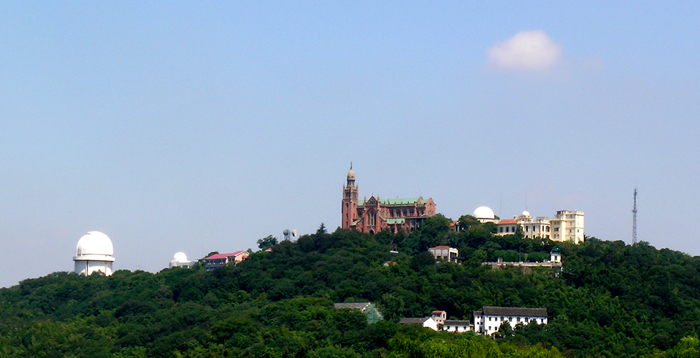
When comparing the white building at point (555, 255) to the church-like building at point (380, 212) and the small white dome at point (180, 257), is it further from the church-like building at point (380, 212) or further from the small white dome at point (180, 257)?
the small white dome at point (180, 257)

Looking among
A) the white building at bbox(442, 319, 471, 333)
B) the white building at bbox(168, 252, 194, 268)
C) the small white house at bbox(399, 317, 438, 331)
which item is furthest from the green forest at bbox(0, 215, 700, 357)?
the white building at bbox(168, 252, 194, 268)

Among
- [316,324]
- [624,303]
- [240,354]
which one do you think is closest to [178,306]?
[316,324]

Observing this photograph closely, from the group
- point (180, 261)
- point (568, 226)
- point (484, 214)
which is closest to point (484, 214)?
point (484, 214)

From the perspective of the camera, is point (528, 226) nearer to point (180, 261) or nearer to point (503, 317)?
point (503, 317)

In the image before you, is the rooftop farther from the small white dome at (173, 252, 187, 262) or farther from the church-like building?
the small white dome at (173, 252, 187, 262)

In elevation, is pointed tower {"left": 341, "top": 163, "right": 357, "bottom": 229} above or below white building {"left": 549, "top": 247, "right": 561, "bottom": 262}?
above
